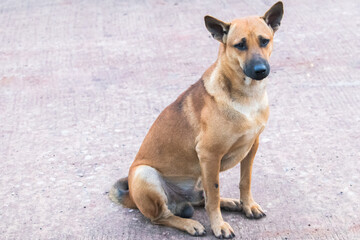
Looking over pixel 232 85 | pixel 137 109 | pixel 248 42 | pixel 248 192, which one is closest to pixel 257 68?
pixel 248 42

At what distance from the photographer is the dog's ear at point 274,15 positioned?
13.4 ft

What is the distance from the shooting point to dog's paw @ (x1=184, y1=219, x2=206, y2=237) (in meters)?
4.25

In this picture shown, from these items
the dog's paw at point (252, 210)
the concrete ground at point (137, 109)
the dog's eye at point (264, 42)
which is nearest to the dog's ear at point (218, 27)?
the dog's eye at point (264, 42)

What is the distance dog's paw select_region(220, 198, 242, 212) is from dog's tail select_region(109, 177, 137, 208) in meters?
0.69

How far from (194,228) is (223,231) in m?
0.21

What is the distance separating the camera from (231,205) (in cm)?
455

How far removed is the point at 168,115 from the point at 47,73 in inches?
134

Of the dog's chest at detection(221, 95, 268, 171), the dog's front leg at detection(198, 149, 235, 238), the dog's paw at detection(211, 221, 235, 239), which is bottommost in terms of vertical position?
the dog's paw at detection(211, 221, 235, 239)

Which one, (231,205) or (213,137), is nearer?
(213,137)

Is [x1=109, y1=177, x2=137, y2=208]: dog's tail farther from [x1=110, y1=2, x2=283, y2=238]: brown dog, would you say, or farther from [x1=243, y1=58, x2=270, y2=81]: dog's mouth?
[x1=243, y1=58, x2=270, y2=81]: dog's mouth

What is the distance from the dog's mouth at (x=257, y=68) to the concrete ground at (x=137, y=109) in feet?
3.84

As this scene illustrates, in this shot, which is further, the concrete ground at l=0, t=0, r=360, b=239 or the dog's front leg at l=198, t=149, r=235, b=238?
the concrete ground at l=0, t=0, r=360, b=239

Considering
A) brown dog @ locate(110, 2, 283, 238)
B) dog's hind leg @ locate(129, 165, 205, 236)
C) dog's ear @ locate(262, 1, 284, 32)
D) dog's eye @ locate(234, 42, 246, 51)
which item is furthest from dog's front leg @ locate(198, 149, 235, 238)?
dog's ear @ locate(262, 1, 284, 32)

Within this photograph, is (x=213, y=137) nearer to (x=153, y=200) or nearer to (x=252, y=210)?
(x=153, y=200)
